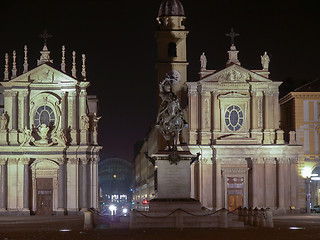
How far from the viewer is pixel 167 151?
42594 millimetres

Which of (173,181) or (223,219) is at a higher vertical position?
(173,181)

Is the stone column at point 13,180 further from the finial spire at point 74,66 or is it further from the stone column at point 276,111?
the stone column at point 276,111

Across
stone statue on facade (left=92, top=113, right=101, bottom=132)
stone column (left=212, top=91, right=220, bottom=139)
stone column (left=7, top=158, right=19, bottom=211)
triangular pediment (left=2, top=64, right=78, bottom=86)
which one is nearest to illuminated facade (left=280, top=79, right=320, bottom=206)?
stone column (left=212, top=91, right=220, bottom=139)

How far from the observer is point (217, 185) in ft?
247

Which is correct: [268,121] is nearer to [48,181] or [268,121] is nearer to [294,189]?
[294,189]

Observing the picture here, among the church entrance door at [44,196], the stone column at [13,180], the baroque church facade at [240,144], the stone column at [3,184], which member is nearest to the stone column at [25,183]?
the stone column at [13,180]

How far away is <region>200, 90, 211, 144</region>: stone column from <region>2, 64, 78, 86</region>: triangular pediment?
11563 mm

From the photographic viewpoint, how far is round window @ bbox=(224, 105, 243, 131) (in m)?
77.4

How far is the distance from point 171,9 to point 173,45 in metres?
3.53

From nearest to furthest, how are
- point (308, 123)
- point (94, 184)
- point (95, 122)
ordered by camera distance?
point (94, 184) < point (95, 122) < point (308, 123)

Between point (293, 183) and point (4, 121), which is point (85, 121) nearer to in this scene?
point (4, 121)

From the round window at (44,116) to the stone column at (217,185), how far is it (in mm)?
15205

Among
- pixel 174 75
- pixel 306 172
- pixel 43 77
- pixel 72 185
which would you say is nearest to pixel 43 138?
pixel 72 185

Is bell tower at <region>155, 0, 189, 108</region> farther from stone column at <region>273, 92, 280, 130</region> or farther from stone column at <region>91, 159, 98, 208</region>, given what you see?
stone column at <region>91, 159, 98, 208</region>
